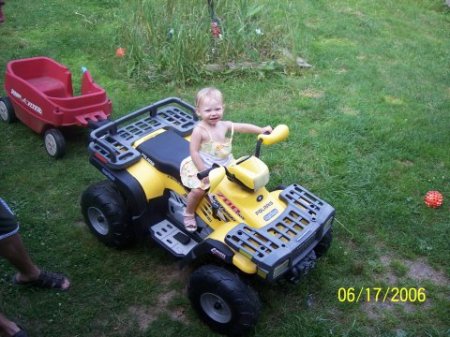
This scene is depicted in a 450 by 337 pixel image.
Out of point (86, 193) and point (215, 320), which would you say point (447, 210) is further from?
point (86, 193)

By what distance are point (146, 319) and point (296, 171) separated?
193cm

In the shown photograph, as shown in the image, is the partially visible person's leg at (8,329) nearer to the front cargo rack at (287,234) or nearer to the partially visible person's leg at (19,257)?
the partially visible person's leg at (19,257)

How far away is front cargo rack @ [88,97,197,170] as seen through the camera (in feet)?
10.5

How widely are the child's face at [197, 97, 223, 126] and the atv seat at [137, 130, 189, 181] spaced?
35 cm

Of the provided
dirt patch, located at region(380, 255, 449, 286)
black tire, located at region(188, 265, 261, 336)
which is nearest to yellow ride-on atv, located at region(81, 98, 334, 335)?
black tire, located at region(188, 265, 261, 336)

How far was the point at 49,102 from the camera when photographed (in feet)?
13.4

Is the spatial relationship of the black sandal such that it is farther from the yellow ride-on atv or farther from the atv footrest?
the atv footrest

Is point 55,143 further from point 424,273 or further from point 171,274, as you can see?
point 424,273

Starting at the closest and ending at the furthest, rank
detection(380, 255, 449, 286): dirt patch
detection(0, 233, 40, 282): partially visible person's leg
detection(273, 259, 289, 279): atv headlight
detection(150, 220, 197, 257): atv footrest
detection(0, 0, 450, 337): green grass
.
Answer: detection(273, 259, 289, 279): atv headlight < detection(0, 233, 40, 282): partially visible person's leg < detection(0, 0, 450, 337): green grass < detection(150, 220, 197, 257): atv footrest < detection(380, 255, 449, 286): dirt patch

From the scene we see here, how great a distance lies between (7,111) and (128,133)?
6.03ft

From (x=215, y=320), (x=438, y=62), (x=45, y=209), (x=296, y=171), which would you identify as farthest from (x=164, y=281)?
(x=438, y=62)

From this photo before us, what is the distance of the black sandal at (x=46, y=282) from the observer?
3.06 metres
